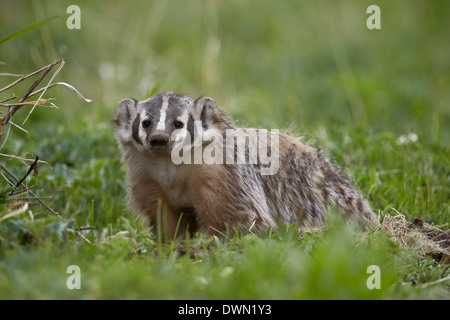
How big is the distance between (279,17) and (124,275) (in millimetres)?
10192

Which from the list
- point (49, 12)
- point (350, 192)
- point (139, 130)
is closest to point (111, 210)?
point (139, 130)

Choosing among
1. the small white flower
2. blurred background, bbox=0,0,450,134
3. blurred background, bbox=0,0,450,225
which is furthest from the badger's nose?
the small white flower

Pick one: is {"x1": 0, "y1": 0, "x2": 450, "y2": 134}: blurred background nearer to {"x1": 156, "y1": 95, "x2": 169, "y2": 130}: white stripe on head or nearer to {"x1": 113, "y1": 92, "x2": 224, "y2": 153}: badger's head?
{"x1": 113, "y1": 92, "x2": 224, "y2": 153}: badger's head

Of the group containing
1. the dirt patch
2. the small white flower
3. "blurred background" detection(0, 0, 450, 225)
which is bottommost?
the dirt patch

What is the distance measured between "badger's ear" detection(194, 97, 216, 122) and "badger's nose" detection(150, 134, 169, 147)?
358mm

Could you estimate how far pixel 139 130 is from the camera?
389 centimetres

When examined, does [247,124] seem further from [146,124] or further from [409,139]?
[146,124]

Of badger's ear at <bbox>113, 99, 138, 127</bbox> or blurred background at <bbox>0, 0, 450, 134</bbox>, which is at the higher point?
blurred background at <bbox>0, 0, 450, 134</bbox>

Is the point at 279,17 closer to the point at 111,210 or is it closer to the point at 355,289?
the point at 111,210

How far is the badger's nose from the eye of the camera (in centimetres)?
365

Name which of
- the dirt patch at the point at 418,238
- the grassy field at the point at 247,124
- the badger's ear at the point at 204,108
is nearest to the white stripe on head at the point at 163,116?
the badger's ear at the point at 204,108

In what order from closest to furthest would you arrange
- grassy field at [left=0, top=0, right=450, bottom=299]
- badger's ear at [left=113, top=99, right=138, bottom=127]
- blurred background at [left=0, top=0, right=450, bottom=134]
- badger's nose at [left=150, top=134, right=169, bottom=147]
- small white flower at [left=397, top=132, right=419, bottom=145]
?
grassy field at [left=0, top=0, right=450, bottom=299] < badger's nose at [left=150, top=134, right=169, bottom=147] < badger's ear at [left=113, top=99, right=138, bottom=127] < small white flower at [left=397, top=132, right=419, bottom=145] < blurred background at [left=0, top=0, right=450, bottom=134]

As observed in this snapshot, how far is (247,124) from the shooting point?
525 centimetres

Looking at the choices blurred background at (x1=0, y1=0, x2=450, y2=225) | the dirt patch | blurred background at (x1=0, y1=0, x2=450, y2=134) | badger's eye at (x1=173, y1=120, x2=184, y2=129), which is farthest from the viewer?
blurred background at (x1=0, y1=0, x2=450, y2=134)
